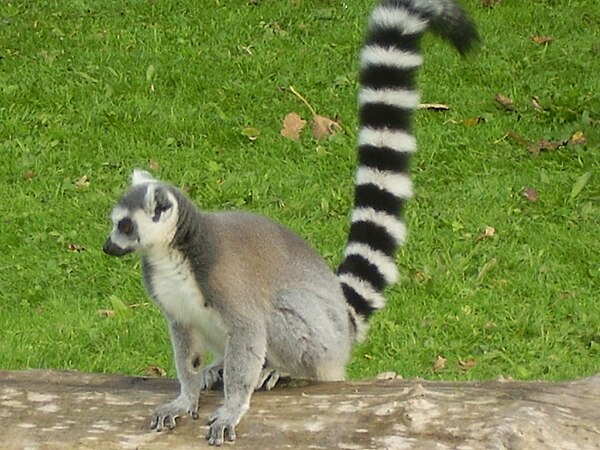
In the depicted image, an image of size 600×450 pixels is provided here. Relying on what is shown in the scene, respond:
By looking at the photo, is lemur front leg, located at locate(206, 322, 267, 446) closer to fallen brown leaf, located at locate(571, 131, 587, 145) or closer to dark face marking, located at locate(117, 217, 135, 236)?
dark face marking, located at locate(117, 217, 135, 236)

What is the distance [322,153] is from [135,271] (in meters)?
1.84

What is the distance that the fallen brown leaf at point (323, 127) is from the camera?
815 centimetres

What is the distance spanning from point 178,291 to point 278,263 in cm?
47

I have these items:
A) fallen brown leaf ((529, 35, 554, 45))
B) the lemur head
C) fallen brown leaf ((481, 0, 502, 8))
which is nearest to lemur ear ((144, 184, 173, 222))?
the lemur head

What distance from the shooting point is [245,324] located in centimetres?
388

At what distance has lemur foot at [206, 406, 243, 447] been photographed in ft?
11.6

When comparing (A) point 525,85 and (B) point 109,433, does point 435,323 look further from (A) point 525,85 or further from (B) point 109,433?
(A) point 525,85

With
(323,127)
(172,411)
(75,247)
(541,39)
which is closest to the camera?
(172,411)

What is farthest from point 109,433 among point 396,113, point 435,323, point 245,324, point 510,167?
point 510,167

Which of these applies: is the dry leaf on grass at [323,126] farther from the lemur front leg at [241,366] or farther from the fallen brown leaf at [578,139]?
the lemur front leg at [241,366]

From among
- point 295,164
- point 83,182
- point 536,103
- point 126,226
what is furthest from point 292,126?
point 126,226

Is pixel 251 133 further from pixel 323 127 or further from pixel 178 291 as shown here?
pixel 178 291

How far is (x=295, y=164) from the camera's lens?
779 centimetres

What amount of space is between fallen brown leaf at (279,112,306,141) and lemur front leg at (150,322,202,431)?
4.21 metres
